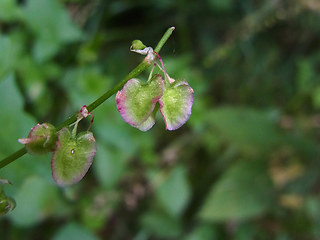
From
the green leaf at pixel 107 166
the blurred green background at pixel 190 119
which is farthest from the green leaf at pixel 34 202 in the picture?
the green leaf at pixel 107 166

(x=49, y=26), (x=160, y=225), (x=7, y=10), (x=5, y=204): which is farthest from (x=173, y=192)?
(x=5, y=204)

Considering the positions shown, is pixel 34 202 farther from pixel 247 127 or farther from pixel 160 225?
pixel 247 127

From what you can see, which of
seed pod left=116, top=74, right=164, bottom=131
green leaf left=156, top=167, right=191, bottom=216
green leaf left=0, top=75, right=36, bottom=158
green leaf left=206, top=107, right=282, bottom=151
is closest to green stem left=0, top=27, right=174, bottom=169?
seed pod left=116, top=74, right=164, bottom=131

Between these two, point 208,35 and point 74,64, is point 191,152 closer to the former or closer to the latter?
point 208,35

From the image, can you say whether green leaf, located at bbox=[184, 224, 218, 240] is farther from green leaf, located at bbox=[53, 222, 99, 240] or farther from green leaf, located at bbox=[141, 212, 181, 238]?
green leaf, located at bbox=[53, 222, 99, 240]

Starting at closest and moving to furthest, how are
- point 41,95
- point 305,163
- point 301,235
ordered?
1. point 41,95
2. point 301,235
3. point 305,163

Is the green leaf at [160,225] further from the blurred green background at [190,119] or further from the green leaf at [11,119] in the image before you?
the green leaf at [11,119]

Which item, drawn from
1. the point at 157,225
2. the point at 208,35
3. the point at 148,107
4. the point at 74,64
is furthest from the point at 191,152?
the point at 148,107
